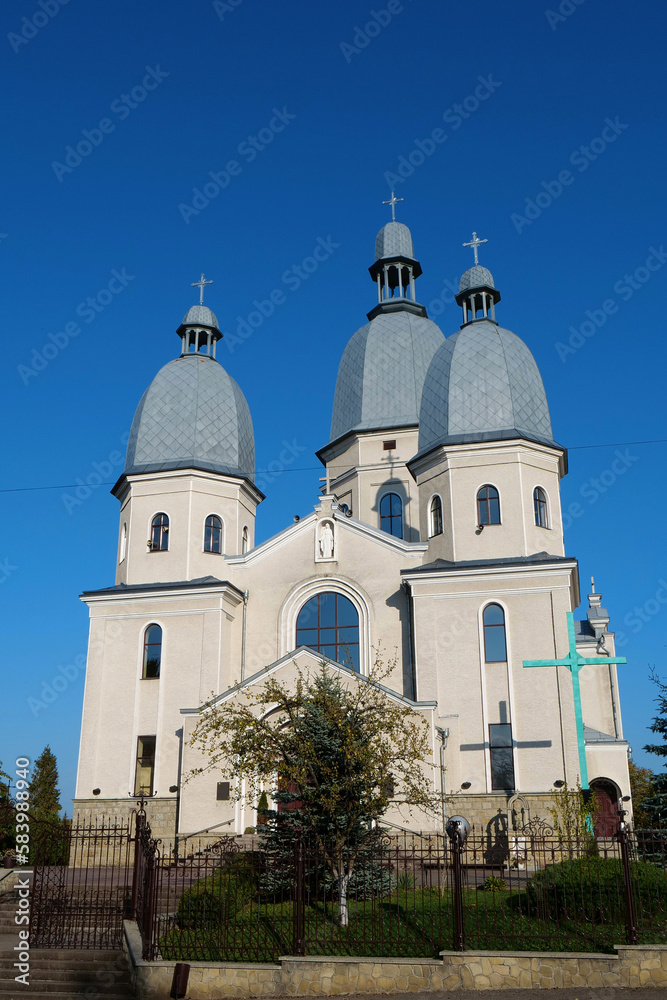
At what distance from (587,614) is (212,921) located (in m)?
29.6

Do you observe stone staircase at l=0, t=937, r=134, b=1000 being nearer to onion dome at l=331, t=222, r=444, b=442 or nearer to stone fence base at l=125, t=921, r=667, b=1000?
stone fence base at l=125, t=921, r=667, b=1000

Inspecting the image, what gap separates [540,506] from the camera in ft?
83.6

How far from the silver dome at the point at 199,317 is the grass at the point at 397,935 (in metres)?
21.4

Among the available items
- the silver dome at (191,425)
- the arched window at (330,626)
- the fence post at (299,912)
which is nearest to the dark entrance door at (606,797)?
the arched window at (330,626)

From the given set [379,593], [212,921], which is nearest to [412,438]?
[379,593]

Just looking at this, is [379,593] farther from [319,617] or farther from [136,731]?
[136,731]

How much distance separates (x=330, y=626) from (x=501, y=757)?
19.3 ft

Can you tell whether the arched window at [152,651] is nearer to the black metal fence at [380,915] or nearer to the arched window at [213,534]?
the arched window at [213,534]

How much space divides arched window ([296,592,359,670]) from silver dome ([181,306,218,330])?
10650mm

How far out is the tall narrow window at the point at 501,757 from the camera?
22.2 meters

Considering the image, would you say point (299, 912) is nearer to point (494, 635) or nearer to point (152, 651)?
point (494, 635)

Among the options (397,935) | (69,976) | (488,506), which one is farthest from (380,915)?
(488,506)

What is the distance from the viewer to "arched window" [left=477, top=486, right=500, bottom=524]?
82.1ft

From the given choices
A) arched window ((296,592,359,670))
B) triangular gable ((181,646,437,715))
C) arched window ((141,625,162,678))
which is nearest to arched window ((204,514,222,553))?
arched window ((141,625,162,678))
